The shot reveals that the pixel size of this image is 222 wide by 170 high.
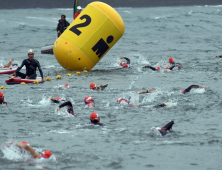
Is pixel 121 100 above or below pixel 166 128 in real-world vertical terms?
below


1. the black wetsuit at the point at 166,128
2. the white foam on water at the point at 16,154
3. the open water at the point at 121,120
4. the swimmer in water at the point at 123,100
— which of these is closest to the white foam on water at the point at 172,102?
the open water at the point at 121,120

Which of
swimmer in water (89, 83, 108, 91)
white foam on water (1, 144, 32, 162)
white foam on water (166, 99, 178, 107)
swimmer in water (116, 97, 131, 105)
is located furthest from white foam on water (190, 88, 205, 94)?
white foam on water (1, 144, 32, 162)

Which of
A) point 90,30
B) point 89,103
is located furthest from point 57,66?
point 89,103

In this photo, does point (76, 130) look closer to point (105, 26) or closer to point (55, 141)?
point (55, 141)

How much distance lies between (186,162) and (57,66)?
577 inches

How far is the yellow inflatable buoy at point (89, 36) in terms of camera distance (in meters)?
A: 19.9

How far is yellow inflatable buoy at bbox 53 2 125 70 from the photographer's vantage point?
65.4ft

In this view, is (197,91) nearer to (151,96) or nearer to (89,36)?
(151,96)

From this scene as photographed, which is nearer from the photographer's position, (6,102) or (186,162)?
(186,162)

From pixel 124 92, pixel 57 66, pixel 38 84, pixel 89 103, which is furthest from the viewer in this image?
pixel 57 66

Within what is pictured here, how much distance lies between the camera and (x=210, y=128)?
1192 cm

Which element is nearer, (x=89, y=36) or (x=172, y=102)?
(x=172, y=102)

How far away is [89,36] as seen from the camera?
65.3ft

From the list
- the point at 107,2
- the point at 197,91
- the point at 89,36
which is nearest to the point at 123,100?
the point at 197,91
